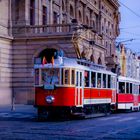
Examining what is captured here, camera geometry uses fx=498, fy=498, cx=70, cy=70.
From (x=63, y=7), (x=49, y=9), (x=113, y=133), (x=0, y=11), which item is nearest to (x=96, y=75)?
(x=113, y=133)

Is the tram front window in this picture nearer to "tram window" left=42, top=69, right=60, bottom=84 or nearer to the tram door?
"tram window" left=42, top=69, right=60, bottom=84

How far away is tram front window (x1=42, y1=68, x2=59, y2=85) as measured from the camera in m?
25.7

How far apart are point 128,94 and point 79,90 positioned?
12907 millimetres

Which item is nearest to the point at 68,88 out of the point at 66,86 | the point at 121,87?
Result: the point at 66,86

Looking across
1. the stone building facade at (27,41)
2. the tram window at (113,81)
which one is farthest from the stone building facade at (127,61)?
the tram window at (113,81)

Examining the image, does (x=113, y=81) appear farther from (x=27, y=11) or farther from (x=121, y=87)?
(x=27, y=11)

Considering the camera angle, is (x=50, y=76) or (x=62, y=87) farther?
(x=50, y=76)

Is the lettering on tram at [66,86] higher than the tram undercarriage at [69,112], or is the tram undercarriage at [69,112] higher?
the lettering on tram at [66,86]

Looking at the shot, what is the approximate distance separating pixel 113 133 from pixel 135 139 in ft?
6.42

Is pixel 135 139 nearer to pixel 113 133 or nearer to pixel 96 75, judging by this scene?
pixel 113 133

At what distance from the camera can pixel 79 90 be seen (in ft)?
88.0

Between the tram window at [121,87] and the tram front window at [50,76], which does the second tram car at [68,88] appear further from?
the tram window at [121,87]

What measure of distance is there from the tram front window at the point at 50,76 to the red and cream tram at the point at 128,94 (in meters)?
11.2

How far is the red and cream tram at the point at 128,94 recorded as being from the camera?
1455 inches
